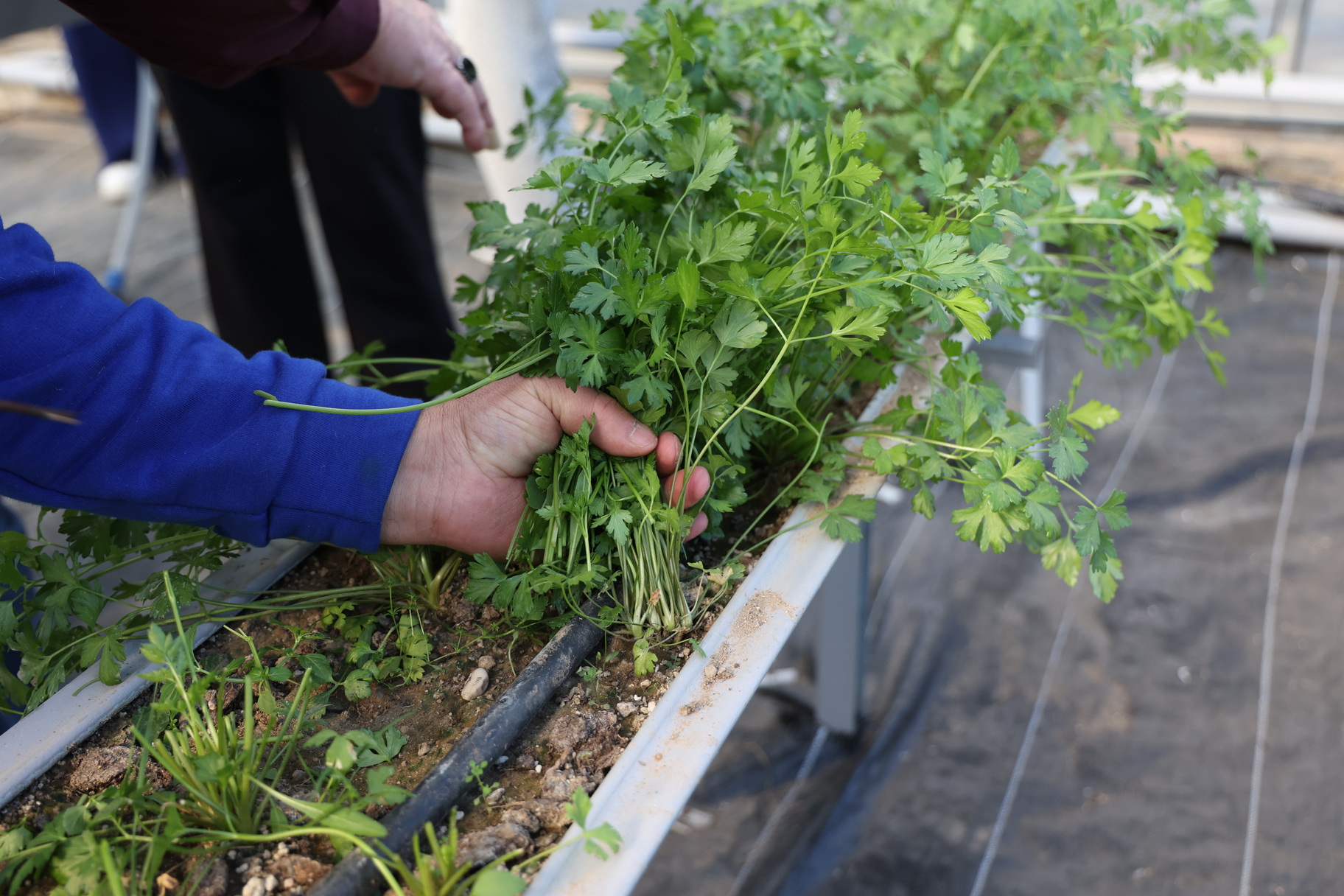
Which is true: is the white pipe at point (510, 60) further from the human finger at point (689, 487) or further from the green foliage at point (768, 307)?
the human finger at point (689, 487)

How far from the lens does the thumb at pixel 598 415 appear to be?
29.7 inches

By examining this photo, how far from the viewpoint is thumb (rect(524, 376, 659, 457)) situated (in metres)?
0.76

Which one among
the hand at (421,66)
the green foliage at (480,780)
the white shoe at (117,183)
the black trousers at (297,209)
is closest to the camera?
the green foliage at (480,780)

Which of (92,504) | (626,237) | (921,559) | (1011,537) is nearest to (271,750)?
(92,504)

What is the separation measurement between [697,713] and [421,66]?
34.1 inches

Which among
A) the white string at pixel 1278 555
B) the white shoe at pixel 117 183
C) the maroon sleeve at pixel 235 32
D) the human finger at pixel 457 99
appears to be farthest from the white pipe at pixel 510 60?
the white shoe at pixel 117 183

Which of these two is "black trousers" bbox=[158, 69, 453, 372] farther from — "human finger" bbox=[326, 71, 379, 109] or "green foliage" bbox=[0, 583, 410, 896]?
"green foliage" bbox=[0, 583, 410, 896]

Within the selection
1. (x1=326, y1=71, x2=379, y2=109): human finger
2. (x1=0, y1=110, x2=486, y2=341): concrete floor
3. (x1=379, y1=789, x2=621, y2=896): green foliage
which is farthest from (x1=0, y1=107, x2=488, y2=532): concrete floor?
(x1=379, y1=789, x2=621, y2=896): green foliage

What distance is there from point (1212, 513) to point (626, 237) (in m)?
1.61

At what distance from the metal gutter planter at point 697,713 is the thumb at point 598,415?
0.16m

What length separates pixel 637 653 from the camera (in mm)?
738

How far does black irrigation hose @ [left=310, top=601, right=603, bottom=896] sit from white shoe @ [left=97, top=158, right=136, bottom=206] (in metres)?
3.24

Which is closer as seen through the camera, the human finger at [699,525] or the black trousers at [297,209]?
the human finger at [699,525]

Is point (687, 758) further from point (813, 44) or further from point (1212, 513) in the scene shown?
point (1212, 513)
